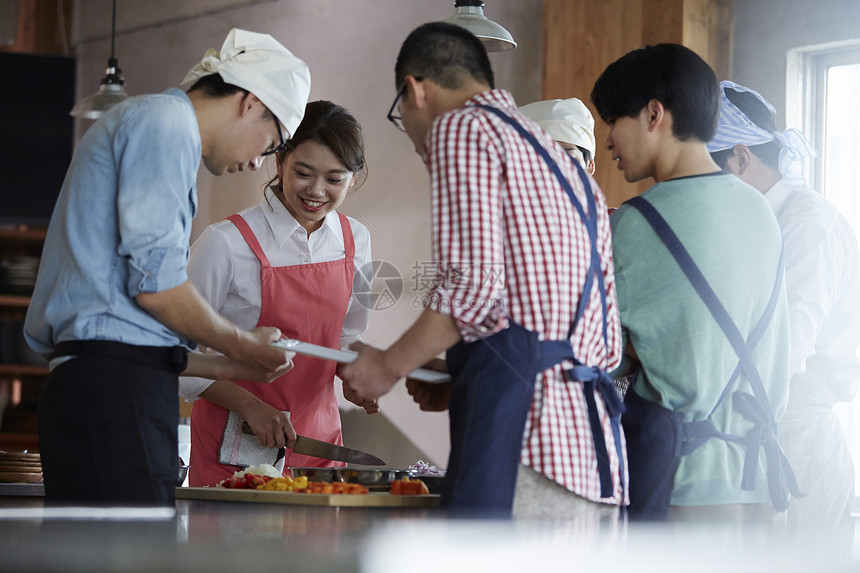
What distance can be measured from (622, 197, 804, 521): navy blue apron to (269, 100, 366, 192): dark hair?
2.39 ft

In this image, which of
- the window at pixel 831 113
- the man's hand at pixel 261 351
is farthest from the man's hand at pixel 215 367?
the window at pixel 831 113

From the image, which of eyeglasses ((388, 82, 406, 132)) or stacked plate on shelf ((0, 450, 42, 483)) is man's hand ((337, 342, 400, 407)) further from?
stacked plate on shelf ((0, 450, 42, 483))

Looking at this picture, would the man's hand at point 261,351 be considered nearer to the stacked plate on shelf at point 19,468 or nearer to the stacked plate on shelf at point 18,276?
the stacked plate on shelf at point 19,468

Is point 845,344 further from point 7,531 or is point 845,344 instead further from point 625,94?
point 7,531

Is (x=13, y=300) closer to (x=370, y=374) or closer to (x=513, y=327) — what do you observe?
(x=370, y=374)

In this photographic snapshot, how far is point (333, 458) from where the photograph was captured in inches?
60.3

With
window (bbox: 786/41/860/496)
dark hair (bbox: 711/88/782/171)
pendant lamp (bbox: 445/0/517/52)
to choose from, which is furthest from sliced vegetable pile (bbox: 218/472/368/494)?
window (bbox: 786/41/860/496)

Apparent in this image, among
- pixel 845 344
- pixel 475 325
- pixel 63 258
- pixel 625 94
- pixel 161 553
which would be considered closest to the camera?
pixel 161 553

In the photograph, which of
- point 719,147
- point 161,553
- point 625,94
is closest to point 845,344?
point 719,147

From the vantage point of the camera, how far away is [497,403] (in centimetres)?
95

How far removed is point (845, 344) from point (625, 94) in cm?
78

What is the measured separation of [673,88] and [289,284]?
0.85 m

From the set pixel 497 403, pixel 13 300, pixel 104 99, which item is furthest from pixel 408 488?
pixel 13 300

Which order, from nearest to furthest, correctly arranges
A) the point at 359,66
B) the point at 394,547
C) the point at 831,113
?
the point at 394,547, the point at 359,66, the point at 831,113
